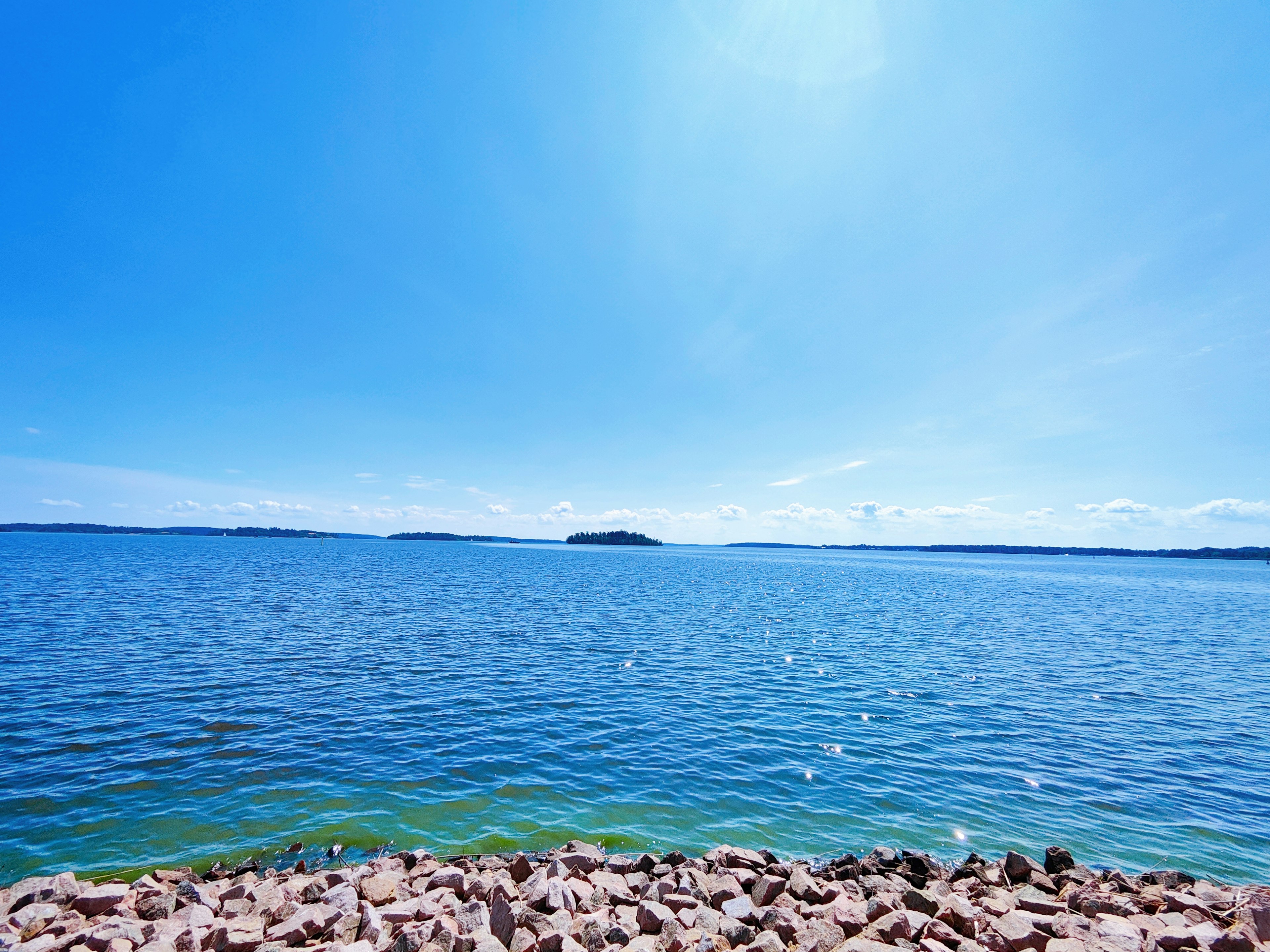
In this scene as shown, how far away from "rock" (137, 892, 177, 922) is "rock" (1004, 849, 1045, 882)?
14.9 metres

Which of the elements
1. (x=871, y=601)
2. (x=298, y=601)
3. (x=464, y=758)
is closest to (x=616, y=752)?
(x=464, y=758)

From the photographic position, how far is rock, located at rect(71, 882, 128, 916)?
8.45 meters

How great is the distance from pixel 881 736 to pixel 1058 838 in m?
6.04

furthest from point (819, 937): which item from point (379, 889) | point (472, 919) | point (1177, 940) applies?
point (379, 889)

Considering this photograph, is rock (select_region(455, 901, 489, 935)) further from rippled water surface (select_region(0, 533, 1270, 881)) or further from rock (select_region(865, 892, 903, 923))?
rock (select_region(865, 892, 903, 923))

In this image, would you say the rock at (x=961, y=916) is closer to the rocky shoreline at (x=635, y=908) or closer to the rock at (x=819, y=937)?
the rocky shoreline at (x=635, y=908)

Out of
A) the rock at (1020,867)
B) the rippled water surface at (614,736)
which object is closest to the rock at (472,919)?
the rippled water surface at (614,736)

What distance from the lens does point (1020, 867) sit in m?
10.4

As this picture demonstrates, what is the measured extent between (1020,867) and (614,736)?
36.6ft

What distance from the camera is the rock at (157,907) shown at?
8.39m

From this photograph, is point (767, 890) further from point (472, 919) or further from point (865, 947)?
point (472, 919)

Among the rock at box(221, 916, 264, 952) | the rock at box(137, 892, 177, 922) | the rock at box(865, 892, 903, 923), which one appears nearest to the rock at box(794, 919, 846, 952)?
the rock at box(865, 892, 903, 923)

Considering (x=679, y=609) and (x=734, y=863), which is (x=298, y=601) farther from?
(x=734, y=863)

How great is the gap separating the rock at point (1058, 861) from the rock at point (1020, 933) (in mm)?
3258
